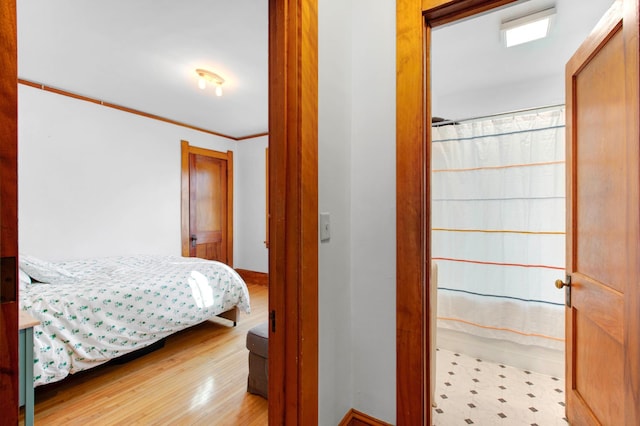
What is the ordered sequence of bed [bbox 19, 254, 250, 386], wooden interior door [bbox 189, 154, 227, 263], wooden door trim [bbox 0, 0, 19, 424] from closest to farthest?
wooden door trim [bbox 0, 0, 19, 424] → bed [bbox 19, 254, 250, 386] → wooden interior door [bbox 189, 154, 227, 263]

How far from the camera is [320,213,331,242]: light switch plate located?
1146 millimetres

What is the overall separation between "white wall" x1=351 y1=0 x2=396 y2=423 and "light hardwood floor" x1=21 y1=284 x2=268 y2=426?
91 centimetres

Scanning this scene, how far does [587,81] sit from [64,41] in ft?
11.1

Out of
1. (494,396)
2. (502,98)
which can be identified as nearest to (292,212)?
(494,396)

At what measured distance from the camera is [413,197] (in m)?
1.19

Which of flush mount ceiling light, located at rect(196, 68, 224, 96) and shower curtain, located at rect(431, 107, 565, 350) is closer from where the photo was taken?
shower curtain, located at rect(431, 107, 565, 350)

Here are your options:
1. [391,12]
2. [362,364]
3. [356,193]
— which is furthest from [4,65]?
[362,364]

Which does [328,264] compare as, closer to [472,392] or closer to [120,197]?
[472,392]

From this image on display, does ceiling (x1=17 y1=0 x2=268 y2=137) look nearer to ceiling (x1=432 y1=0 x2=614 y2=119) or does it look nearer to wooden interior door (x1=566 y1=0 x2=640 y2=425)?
ceiling (x1=432 y1=0 x2=614 y2=119)

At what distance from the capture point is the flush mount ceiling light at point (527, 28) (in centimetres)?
181

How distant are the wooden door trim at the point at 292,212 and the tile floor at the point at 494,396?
3.92 ft

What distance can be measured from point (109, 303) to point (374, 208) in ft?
6.76

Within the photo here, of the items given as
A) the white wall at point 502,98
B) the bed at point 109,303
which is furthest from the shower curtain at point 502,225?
the bed at point 109,303

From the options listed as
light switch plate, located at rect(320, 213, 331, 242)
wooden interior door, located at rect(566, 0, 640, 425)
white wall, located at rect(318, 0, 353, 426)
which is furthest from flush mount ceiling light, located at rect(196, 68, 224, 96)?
wooden interior door, located at rect(566, 0, 640, 425)
